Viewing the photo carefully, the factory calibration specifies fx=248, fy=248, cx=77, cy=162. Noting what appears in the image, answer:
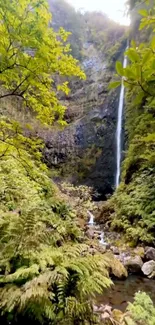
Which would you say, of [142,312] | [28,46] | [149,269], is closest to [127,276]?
[149,269]

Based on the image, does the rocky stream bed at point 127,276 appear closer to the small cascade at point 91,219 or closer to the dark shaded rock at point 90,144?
the small cascade at point 91,219

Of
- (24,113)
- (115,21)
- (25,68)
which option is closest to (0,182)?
(25,68)

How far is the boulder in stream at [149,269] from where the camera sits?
4705mm

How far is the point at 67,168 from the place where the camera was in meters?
13.9

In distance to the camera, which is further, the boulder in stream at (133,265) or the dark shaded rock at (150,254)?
the dark shaded rock at (150,254)

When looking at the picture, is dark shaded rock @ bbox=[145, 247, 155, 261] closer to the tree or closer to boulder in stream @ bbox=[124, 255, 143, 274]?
boulder in stream @ bbox=[124, 255, 143, 274]

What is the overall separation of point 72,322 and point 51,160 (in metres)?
12.3

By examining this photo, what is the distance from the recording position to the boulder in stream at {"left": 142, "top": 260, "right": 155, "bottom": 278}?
4705mm

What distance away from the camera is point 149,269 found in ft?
15.8

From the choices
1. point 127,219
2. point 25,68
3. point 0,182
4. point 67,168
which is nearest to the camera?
point 25,68

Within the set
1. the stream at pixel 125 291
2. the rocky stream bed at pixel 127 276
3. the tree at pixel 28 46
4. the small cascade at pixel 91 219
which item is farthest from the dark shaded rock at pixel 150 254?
the tree at pixel 28 46

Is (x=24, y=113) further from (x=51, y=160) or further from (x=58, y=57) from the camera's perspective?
(x=58, y=57)

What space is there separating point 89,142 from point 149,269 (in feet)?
32.4

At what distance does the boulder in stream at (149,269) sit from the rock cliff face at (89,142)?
292 inches
